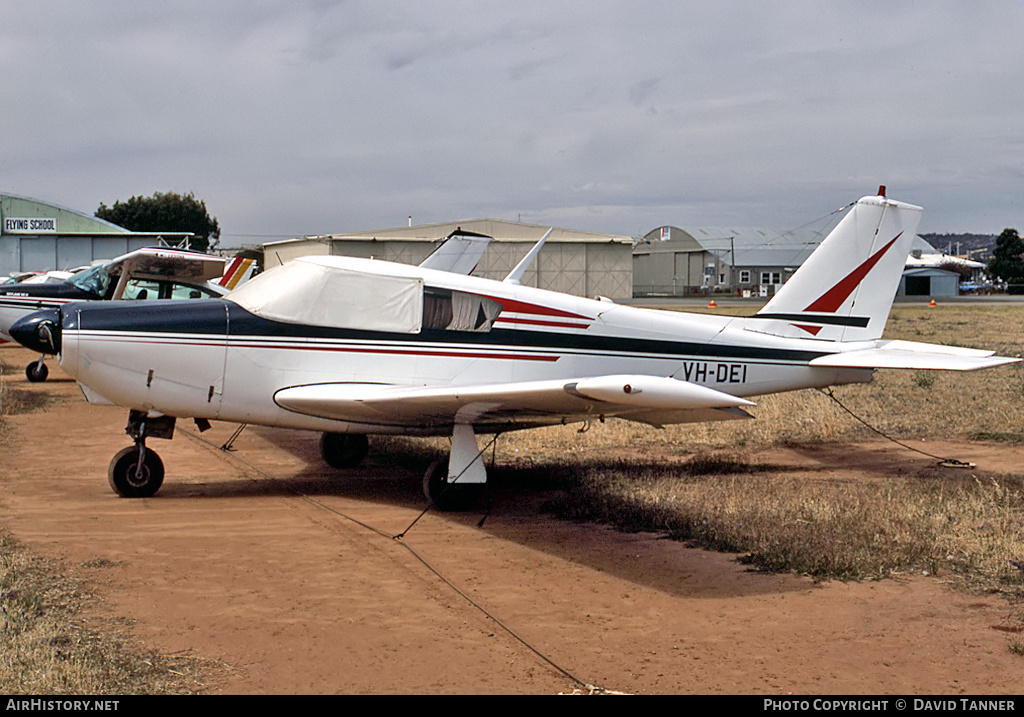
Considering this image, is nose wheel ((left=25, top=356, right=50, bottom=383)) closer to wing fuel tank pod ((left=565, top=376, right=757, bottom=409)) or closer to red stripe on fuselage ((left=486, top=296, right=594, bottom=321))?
red stripe on fuselage ((left=486, top=296, right=594, bottom=321))

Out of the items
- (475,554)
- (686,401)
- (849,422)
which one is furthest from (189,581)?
(849,422)

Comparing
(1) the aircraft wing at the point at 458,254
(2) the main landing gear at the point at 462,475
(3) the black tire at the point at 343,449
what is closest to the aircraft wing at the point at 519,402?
(2) the main landing gear at the point at 462,475

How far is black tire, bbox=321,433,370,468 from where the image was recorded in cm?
1051

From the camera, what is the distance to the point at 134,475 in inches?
341

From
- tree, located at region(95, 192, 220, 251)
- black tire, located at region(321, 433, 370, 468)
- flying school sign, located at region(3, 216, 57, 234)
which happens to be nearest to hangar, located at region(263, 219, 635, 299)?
flying school sign, located at region(3, 216, 57, 234)

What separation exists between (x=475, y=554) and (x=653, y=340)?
11.1 feet

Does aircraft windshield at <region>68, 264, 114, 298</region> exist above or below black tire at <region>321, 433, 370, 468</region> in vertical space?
above

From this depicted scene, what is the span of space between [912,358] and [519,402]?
14.7 ft

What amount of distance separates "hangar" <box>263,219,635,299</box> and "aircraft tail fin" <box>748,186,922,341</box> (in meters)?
47.0

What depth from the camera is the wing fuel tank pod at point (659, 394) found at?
19.6ft

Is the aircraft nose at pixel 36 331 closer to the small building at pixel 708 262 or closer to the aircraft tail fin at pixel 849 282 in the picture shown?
the aircraft tail fin at pixel 849 282

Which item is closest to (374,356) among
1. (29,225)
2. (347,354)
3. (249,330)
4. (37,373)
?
(347,354)

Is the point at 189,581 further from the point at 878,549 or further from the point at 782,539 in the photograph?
the point at 878,549

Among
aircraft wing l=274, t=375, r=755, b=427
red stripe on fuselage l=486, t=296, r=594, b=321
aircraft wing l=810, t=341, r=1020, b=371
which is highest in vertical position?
red stripe on fuselage l=486, t=296, r=594, b=321
